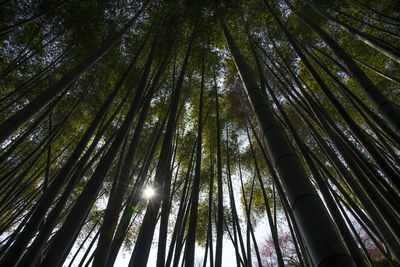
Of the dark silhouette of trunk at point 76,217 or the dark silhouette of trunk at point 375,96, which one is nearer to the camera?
the dark silhouette of trunk at point 76,217

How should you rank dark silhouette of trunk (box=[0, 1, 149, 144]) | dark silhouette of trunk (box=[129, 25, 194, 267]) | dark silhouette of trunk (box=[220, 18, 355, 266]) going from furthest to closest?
dark silhouette of trunk (box=[129, 25, 194, 267]) < dark silhouette of trunk (box=[0, 1, 149, 144]) < dark silhouette of trunk (box=[220, 18, 355, 266])

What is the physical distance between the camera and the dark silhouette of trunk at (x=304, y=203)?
2.11 feet

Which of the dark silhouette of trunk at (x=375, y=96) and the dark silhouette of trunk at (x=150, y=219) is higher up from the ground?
the dark silhouette of trunk at (x=375, y=96)

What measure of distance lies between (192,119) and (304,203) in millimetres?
5452

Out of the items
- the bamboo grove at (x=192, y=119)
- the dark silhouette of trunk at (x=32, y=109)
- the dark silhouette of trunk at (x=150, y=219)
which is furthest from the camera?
the dark silhouette of trunk at (x=150, y=219)

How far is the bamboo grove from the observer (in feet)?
4.54

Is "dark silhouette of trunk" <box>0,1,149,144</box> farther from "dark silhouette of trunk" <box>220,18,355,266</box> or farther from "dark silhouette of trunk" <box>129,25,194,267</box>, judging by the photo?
"dark silhouette of trunk" <box>220,18,355,266</box>

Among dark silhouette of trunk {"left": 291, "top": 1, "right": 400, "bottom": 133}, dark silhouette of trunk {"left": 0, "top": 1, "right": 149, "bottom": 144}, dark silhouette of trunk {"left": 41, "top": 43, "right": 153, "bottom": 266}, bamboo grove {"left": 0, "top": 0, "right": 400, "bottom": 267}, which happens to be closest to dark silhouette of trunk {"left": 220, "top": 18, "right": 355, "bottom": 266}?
bamboo grove {"left": 0, "top": 0, "right": 400, "bottom": 267}

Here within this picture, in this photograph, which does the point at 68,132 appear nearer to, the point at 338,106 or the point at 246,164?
the point at 246,164

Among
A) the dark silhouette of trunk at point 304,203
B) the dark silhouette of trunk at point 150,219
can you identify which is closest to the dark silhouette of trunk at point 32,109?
the dark silhouette of trunk at point 150,219

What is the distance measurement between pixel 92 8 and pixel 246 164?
20.1 ft

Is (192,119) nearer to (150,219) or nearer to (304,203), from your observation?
(150,219)

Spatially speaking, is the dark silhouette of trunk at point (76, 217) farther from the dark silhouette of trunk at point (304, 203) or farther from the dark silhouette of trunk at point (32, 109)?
the dark silhouette of trunk at point (304, 203)

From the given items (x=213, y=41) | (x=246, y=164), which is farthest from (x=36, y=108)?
(x=246, y=164)
